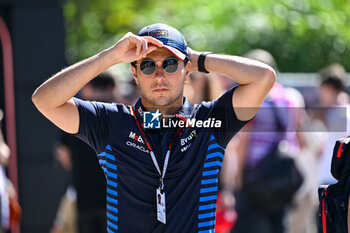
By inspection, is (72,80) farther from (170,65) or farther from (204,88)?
(204,88)

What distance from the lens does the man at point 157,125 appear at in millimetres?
3564

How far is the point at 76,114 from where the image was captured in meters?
3.66

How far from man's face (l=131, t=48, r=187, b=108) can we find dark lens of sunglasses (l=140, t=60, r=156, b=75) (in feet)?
0.06

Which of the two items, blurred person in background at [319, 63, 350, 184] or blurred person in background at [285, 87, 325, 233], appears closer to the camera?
blurred person in background at [319, 63, 350, 184]

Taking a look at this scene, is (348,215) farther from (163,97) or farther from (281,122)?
(281,122)

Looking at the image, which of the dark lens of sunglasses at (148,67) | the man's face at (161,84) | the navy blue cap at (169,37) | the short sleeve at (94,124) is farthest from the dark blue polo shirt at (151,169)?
the navy blue cap at (169,37)

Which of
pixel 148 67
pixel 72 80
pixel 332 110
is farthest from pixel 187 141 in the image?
pixel 332 110

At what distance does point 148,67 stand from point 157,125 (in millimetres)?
331

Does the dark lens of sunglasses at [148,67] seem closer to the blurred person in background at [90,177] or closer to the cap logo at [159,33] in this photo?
the cap logo at [159,33]

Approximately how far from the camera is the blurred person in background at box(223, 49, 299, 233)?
251 inches

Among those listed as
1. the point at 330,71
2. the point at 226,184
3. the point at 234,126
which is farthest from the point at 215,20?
the point at 234,126

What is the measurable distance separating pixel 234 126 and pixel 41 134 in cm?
447

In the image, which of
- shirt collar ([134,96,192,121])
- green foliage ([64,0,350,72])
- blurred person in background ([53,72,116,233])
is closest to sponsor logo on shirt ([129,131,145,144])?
shirt collar ([134,96,192,121])

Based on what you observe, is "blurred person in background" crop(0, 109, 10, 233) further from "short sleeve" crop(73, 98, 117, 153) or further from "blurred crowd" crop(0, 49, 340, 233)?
"short sleeve" crop(73, 98, 117, 153)
